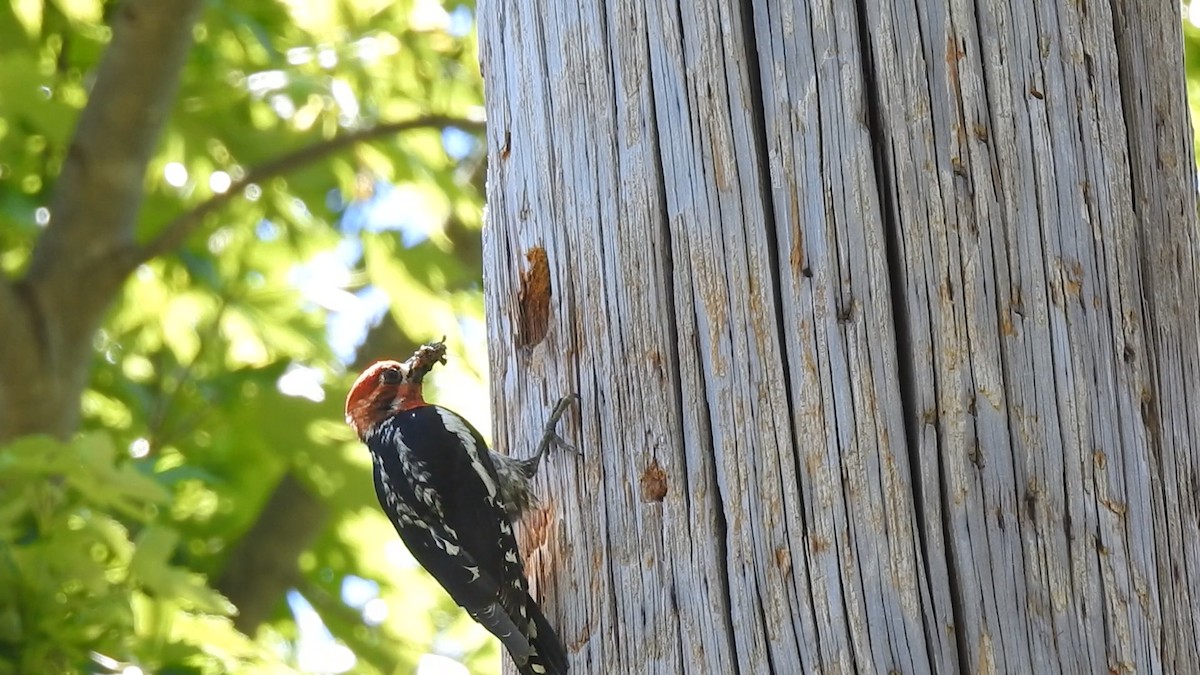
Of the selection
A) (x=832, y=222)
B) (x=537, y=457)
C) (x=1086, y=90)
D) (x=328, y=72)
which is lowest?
(x=537, y=457)

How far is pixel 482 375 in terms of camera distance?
5.10m

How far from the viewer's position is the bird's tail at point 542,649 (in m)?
2.36

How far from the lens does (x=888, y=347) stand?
Result: 7.04 feet

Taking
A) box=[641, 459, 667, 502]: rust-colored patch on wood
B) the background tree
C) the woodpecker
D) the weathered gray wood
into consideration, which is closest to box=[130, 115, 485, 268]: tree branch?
the background tree

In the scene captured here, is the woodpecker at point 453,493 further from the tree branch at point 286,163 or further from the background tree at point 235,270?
the tree branch at point 286,163

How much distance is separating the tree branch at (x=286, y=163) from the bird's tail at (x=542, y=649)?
3.07 metres

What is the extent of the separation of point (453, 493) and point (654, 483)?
3.82 feet

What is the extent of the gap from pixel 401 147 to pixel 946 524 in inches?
151

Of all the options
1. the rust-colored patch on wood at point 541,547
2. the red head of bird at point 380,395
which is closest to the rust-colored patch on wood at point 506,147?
the rust-colored patch on wood at point 541,547

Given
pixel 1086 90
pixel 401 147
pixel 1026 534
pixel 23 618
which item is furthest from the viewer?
pixel 401 147

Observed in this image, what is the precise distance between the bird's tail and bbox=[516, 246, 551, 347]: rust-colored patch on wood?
1.60 feet

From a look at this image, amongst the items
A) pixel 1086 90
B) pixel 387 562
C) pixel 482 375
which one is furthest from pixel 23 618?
pixel 1086 90

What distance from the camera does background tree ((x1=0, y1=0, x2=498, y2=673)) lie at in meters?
4.96

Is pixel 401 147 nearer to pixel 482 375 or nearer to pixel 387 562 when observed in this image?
pixel 482 375
